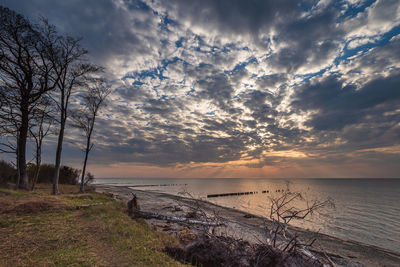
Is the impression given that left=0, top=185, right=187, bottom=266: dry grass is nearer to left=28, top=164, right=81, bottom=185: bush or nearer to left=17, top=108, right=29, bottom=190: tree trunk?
left=17, top=108, right=29, bottom=190: tree trunk

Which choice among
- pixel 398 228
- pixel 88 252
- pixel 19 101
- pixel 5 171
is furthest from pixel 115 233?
pixel 398 228

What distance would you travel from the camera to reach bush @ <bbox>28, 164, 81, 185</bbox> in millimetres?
29962

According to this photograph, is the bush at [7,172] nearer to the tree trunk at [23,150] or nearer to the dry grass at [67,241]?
the tree trunk at [23,150]

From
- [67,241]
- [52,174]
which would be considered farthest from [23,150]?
[52,174]

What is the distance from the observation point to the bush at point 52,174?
2996cm

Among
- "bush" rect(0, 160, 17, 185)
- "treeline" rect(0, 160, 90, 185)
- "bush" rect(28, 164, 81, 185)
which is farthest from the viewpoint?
"bush" rect(28, 164, 81, 185)

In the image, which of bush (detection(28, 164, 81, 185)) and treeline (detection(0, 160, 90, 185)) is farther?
bush (detection(28, 164, 81, 185))

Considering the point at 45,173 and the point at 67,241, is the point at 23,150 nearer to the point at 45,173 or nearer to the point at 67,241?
the point at 67,241

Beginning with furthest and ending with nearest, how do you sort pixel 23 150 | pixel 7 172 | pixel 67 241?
pixel 7 172
pixel 23 150
pixel 67 241

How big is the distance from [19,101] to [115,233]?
597 inches

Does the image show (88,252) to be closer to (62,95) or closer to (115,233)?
(115,233)

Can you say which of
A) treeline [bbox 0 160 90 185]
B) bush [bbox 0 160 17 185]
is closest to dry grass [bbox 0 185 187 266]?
bush [bbox 0 160 17 185]

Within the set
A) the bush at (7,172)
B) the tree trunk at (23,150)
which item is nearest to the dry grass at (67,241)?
the tree trunk at (23,150)

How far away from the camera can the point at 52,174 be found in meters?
32.8
